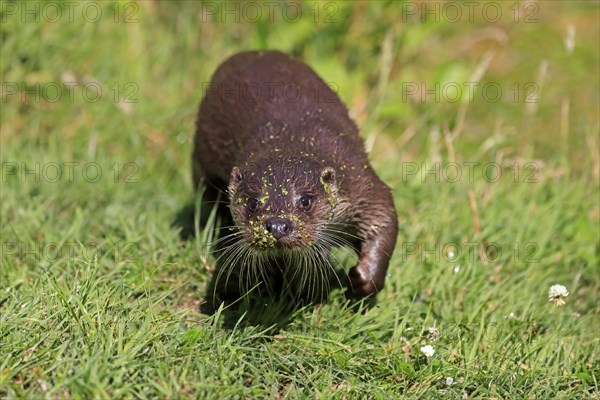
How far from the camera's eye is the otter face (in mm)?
3707

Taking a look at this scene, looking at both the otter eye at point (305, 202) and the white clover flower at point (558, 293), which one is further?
the white clover flower at point (558, 293)

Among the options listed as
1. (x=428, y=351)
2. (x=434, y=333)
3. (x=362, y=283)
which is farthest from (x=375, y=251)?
(x=428, y=351)

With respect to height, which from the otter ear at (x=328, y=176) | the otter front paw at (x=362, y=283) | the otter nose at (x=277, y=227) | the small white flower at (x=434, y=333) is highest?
the otter ear at (x=328, y=176)

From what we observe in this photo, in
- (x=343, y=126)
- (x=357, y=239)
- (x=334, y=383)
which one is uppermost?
(x=343, y=126)

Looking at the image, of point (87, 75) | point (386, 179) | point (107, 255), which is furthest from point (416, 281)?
point (87, 75)

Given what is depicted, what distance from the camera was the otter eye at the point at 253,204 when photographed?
379cm

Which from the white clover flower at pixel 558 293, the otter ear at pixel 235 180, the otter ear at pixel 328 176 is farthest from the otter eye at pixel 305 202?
the white clover flower at pixel 558 293

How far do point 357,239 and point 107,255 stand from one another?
1.25 m

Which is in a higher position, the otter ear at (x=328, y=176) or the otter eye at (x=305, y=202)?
the otter ear at (x=328, y=176)

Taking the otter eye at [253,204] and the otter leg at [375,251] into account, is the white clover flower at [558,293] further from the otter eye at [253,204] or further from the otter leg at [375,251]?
the otter eye at [253,204]

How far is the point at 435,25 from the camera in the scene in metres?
6.48

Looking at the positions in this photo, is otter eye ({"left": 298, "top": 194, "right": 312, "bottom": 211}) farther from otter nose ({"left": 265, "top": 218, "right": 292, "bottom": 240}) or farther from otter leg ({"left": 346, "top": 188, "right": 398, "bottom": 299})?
otter leg ({"left": 346, "top": 188, "right": 398, "bottom": 299})

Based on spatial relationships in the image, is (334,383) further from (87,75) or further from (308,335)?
(87,75)

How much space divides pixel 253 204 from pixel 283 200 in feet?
0.42
